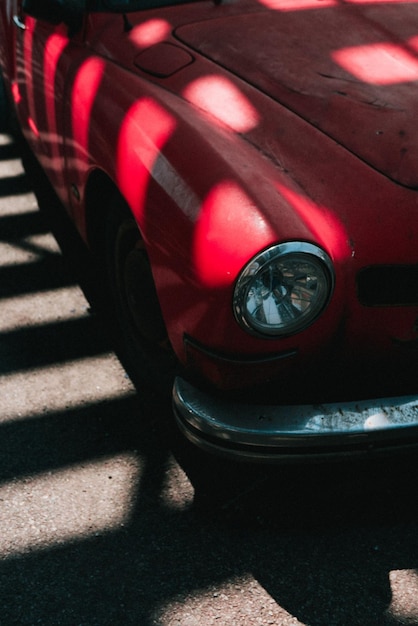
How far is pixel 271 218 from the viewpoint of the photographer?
181 centimetres

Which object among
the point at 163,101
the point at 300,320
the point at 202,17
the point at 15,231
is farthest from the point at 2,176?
the point at 300,320

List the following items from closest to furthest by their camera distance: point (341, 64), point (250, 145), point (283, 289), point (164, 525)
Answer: point (283, 289) < point (250, 145) < point (164, 525) < point (341, 64)

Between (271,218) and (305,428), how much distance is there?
20.0 inches

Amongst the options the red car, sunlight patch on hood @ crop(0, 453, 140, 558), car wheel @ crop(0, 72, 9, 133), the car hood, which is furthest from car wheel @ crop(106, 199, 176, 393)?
car wheel @ crop(0, 72, 9, 133)

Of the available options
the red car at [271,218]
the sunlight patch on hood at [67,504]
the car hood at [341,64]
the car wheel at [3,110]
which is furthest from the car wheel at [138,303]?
the car wheel at [3,110]

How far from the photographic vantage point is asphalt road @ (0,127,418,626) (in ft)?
6.45

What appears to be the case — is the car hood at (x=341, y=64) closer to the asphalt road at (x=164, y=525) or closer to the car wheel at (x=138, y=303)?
the car wheel at (x=138, y=303)

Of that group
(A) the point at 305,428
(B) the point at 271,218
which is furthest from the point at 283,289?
(A) the point at 305,428

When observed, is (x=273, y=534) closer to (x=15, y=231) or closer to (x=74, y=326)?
(x=74, y=326)

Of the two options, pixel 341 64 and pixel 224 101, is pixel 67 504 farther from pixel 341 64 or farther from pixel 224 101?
pixel 341 64

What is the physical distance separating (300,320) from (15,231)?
259 cm

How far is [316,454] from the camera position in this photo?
189 centimetres

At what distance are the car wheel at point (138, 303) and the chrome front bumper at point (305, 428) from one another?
50 cm

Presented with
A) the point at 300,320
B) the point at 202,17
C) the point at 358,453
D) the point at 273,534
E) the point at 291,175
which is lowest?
the point at 273,534
